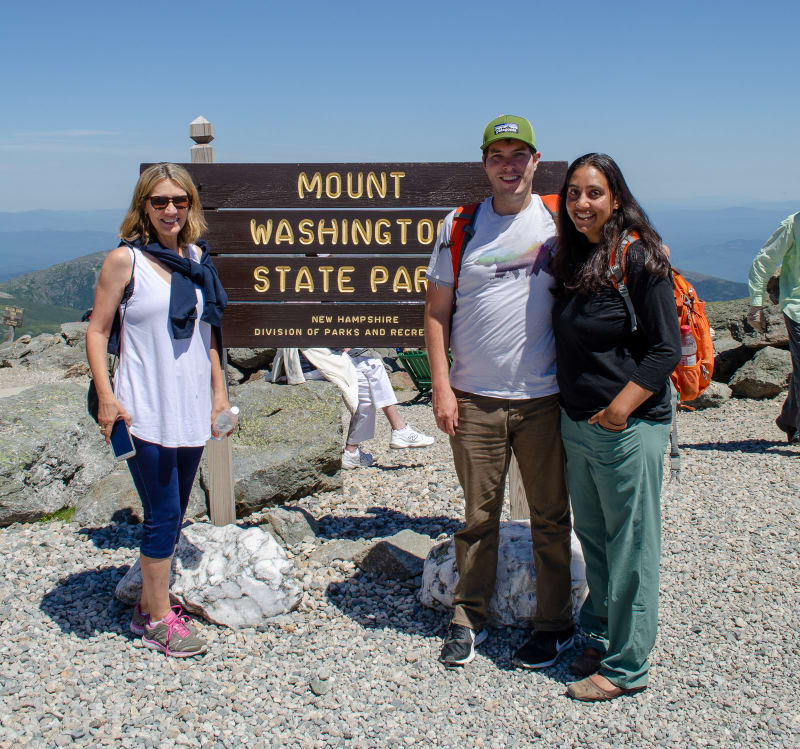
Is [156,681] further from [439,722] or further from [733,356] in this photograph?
[733,356]

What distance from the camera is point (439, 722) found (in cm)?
360

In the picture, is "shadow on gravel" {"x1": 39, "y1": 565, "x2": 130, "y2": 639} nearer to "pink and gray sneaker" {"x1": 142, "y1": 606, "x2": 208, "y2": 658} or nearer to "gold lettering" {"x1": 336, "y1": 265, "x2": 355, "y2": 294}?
"pink and gray sneaker" {"x1": 142, "y1": 606, "x2": 208, "y2": 658}

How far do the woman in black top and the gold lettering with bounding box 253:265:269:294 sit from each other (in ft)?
7.97

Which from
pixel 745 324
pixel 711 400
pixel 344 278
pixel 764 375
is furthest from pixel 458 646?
pixel 745 324

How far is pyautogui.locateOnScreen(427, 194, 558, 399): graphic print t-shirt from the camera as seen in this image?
3.69 m

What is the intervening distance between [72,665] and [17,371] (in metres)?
16.7

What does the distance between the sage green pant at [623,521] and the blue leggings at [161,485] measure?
79.2 inches

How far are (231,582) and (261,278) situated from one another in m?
2.07

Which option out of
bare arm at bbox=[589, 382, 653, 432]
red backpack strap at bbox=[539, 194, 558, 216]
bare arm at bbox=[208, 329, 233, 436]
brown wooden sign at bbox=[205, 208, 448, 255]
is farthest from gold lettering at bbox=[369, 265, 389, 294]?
bare arm at bbox=[589, 382, 653, 432]

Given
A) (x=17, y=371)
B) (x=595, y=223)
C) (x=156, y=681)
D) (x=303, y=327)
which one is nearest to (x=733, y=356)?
(x=303, y=327)

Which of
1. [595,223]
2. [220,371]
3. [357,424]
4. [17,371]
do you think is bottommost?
[17,371]

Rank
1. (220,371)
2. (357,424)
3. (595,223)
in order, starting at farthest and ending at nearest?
(357,424) < (220,371) < (595,223)

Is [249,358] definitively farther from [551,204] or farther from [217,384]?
[551,204]

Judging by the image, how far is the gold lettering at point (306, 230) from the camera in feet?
17.2
